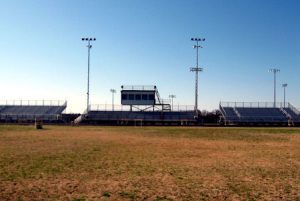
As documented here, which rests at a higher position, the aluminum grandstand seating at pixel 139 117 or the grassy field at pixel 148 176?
the aluminum grandstand seating at pixel 139 117

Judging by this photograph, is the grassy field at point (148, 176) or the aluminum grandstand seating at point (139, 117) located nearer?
the grassy field at point (148, 176)

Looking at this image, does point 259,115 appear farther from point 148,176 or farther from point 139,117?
point 148,176

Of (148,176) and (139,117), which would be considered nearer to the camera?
(148,176)

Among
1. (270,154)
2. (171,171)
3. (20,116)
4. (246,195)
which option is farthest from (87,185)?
(20,116)

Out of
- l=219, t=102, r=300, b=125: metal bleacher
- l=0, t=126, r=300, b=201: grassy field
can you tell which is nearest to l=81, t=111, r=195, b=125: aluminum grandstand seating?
l=219, t=102, r=300, b=125: metal bleacher

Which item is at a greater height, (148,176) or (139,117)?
(139,117)

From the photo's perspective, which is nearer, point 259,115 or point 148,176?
point 148,176

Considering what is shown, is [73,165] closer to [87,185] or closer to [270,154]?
[87,185]

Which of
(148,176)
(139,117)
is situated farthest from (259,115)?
(148,176)

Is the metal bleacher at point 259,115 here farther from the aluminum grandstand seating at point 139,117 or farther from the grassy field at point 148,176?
the grassy field at point 148,176

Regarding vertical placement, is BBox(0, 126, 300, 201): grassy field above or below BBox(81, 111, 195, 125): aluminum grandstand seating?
below

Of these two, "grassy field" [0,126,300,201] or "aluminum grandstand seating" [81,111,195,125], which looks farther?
"aluminum grandstand seating" [81,111,195,125]

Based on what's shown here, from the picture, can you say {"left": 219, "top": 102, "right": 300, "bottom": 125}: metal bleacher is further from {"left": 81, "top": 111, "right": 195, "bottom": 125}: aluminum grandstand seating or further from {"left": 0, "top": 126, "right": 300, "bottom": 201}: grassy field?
{"left": 0, "top": 126, "right": 300, "bottom": 201}: grassy field

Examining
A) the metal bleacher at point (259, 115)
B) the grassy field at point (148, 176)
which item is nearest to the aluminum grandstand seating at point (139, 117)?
the metal bleacher at point (259, 115)
